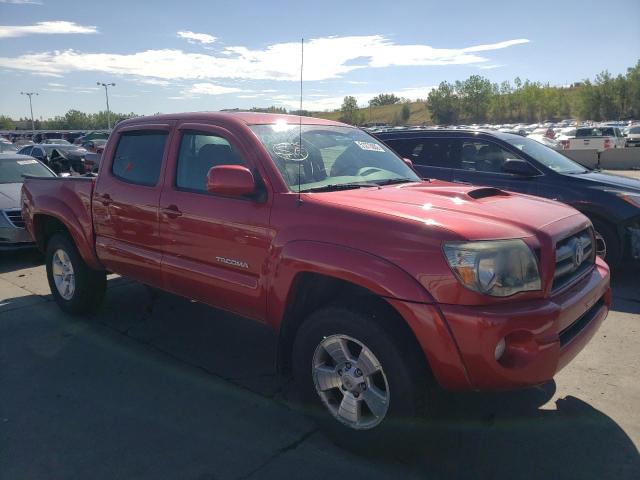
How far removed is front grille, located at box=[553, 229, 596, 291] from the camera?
2.88 m

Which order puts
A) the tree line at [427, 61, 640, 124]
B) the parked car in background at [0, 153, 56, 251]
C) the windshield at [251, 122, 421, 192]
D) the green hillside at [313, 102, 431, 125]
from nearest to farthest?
1. the windshield at [251, 122, 421, 192]
2. the parked car in background at [0, 153, 56, 251]
3. the tree line at [427, 61, 640, 124]
4. the green hillside at [313, 102, 431, 125]

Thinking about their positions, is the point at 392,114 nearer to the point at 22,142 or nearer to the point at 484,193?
the point at 22,142

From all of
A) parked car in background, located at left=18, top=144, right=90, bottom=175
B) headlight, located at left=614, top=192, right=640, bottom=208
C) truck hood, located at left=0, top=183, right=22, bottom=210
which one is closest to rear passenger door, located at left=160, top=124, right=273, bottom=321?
headlight, located at left=614, top=192, right=640, bottom=208

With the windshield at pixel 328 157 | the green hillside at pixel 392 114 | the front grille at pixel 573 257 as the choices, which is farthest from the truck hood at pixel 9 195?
the green hillside at pixel 392 114

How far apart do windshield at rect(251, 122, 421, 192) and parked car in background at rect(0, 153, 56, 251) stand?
530 cm

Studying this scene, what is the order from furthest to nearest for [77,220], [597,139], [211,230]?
[597,139]
[77,220]
[211,230]

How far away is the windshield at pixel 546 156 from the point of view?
264 inches

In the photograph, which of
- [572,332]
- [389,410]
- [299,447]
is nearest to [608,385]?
[572,332]

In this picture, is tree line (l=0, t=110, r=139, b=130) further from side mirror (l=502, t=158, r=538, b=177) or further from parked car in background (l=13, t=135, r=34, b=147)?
side mirror (l=502, t=158, r=538, b=177)

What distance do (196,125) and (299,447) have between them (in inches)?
93.3

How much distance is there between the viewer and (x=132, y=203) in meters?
4.18

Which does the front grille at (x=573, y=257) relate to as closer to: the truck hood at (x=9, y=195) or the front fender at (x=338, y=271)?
the front fender at (x=338, y=271)

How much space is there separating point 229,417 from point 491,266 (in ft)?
6.29

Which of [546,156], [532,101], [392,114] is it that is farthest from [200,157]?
[392,114]
